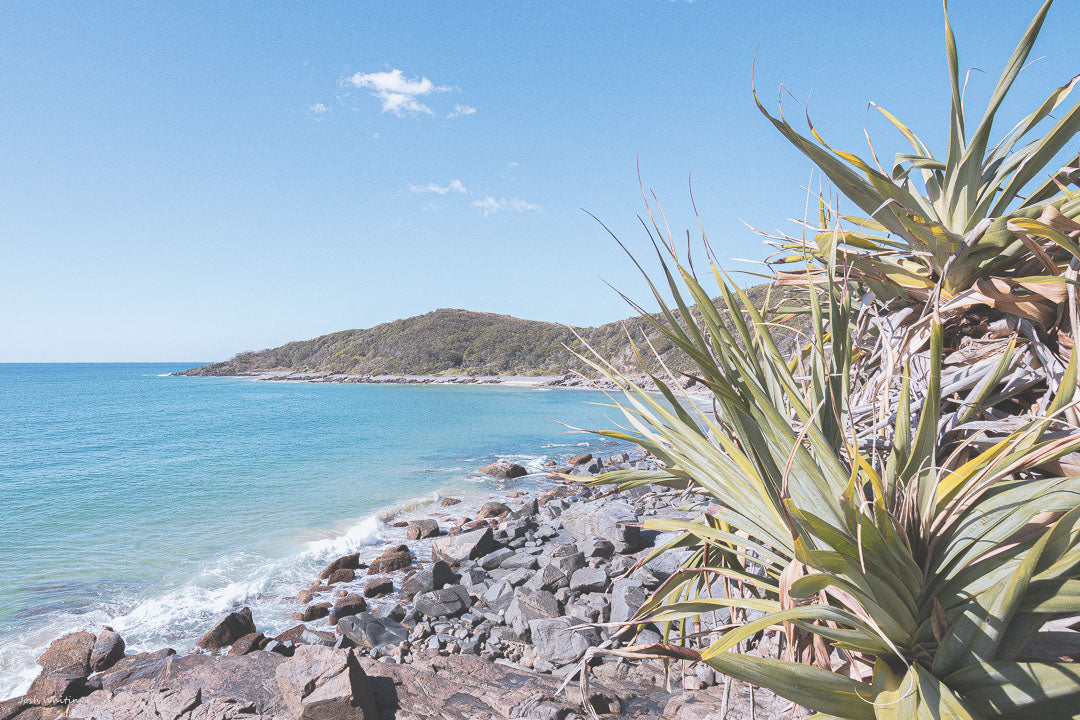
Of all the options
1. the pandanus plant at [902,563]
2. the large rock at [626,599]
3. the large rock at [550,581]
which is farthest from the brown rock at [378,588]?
the pandanus plant at [902,563]

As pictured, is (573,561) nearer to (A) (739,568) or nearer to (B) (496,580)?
(B) (496,580)

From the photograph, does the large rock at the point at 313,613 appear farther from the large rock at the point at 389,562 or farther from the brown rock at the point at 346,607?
the large rock at the point at 389,562

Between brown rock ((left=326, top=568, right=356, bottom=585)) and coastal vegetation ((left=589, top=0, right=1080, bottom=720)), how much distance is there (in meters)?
8.33

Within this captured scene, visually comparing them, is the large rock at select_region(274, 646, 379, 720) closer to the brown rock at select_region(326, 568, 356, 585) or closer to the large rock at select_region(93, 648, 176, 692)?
the large rock at select_region(93, 648, 176, 692)

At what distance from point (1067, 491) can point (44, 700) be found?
8.39 m

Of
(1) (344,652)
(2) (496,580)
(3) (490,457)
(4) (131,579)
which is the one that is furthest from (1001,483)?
(3) (490,457)

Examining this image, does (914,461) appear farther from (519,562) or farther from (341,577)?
(341,577)

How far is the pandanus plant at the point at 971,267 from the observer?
1773mm

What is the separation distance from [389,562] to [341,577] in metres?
0.85

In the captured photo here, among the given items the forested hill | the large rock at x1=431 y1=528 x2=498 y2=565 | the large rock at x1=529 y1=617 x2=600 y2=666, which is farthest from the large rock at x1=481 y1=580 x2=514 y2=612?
the forested hill

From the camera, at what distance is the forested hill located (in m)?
90.9

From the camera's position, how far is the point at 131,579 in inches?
387

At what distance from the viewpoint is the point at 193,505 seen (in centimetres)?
1520

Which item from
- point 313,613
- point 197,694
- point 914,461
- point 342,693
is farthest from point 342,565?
point 914,461
